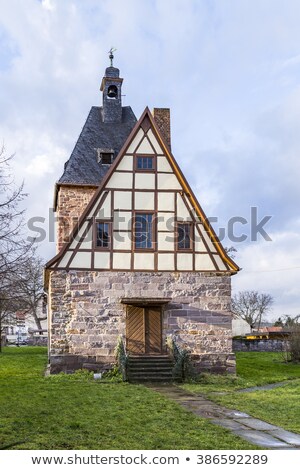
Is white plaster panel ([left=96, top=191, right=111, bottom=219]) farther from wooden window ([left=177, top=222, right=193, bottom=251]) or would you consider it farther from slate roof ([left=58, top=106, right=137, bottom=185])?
slate roof ([left=58, top=106, right=137, bottom=185])

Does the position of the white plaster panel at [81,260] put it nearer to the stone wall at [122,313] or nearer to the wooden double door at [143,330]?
the stone wall at [122,313]

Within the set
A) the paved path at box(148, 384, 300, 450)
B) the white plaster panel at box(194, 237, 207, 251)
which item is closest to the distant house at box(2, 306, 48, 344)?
the white plaster panel at box(194, 237, 207, 251)

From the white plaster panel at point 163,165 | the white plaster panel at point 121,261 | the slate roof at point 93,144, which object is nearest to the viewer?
the white plaster panel at point 121,261

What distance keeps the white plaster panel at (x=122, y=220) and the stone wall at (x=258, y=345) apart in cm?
2185

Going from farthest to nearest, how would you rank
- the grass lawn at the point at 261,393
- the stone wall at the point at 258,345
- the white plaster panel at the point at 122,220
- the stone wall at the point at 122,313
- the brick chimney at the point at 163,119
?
the stone wall at the point at 258,345 < the brick chimney at the point at 163,119 < the white plaster panel at the point at 122,220 < the stone wall at the point at 122,313 < the grass lawn at the point at 261,393

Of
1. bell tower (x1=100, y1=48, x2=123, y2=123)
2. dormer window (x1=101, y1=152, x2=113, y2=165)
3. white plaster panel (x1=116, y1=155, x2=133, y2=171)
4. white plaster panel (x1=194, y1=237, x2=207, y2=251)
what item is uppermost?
bell tower (x1=100, y1=48, x2=123, y2=123)

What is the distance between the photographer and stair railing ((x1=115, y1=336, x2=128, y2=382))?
21334 millimetres

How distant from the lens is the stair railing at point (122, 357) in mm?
21334

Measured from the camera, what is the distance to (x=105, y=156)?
29234 millimetres

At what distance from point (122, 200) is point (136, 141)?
8.09 ft

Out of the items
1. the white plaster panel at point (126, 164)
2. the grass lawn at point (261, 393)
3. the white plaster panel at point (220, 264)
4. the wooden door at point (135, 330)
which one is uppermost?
the white plaster panel at point (126, 164)

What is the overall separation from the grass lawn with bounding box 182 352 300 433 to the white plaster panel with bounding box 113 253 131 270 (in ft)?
16.7

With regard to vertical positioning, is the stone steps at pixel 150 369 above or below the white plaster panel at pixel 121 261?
below

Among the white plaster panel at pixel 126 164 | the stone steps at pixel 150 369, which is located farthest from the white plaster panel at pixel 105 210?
the stone steps at pixel 150 369
